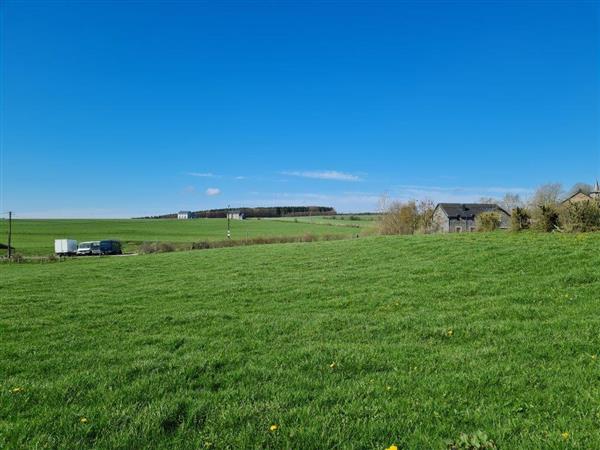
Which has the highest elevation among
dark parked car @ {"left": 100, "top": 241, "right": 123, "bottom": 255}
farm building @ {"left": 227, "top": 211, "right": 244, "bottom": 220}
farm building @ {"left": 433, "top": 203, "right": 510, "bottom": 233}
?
farm building @ {"left": 227, "top": 211, "right": 244, "bottom": 220}

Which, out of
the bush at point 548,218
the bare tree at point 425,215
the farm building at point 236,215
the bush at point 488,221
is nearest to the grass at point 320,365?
the bush at point 548,218

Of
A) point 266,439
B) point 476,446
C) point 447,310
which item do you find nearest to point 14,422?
point 266,439

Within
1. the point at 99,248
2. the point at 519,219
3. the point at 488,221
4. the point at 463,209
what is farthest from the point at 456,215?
the point at 99,248

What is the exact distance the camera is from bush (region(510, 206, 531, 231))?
74.3ft

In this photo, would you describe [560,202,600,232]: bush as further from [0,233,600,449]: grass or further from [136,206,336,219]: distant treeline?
[136,206,336,219]: distant treeline

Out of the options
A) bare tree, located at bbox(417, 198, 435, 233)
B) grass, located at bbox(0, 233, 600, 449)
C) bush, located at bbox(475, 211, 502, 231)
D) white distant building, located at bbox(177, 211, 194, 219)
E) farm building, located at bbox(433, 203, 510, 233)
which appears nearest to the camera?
grass, located at bbox(0, 233, 600, 449)

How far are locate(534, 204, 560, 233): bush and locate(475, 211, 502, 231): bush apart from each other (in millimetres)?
7017

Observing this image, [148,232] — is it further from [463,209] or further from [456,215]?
[463,209]

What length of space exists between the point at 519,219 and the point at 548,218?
1807 millimetres

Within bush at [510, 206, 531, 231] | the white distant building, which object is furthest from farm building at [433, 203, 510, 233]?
the white distant building

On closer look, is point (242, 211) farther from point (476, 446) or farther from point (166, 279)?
point (476, 446)

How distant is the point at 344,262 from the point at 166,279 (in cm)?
732

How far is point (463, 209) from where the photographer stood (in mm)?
75500

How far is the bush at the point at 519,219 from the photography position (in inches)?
891
